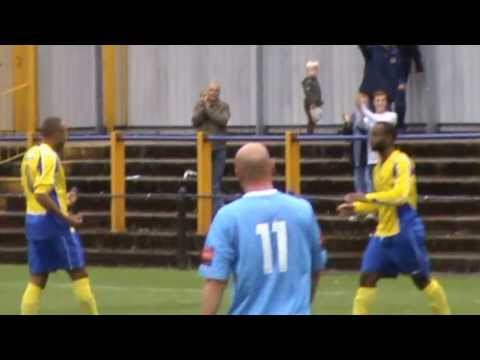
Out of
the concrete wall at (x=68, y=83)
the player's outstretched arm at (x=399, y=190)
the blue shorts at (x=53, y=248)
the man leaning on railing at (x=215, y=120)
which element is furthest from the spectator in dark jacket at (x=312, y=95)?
the blue shorts at (x=53, y=248)

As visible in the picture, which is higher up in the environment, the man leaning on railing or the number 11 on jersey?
the man leaning on railing

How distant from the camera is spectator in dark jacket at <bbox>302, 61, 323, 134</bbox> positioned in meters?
23.0

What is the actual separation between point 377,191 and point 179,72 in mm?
12136

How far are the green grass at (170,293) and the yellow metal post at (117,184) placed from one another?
128 cm

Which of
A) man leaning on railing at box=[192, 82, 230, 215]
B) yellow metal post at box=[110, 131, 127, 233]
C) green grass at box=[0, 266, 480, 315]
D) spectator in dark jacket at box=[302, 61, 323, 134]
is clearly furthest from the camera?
spectator in dark jacket at box=[302, 61, 323, 134]

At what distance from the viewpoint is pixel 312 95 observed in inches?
910

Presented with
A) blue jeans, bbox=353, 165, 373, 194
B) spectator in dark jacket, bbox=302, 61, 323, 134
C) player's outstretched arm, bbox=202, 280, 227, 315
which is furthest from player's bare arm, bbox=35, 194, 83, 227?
spectator in dark jacket, bbox=302, 61, 323, 134

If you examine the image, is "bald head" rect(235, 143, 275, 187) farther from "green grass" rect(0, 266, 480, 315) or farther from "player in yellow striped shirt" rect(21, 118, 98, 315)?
"green grass" rect(0, 266, 480, 315)

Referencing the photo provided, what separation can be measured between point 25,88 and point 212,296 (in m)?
19.3

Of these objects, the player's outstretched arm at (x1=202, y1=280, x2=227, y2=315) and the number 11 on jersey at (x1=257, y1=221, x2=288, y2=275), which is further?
the number 11 on jersey at (x1=257, y1=221, x2=288, y2=275)

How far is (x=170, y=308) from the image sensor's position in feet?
51.7

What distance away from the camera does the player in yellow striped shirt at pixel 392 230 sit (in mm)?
13625
